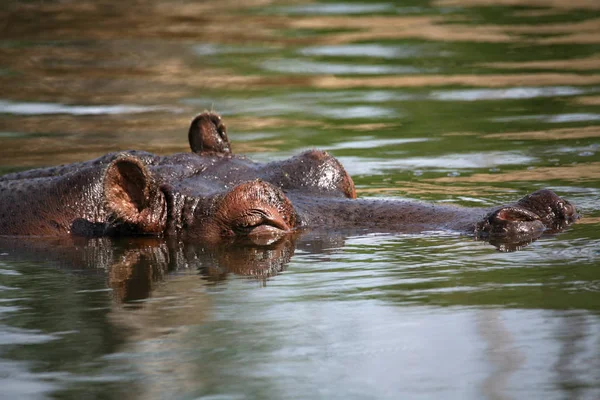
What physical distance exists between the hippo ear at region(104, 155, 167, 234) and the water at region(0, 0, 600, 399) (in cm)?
15

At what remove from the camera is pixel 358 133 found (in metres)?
10.7

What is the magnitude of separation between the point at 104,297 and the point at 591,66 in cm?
906

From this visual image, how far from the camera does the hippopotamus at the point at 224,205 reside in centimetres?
632

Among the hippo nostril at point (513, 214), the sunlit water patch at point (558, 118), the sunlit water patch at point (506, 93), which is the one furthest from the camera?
the sunlit water patch at point (506, 93)

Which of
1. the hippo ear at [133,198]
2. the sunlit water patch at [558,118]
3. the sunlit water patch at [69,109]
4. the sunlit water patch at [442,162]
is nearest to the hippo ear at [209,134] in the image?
the hippo ear at [133,198]

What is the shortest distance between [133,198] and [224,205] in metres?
0.53

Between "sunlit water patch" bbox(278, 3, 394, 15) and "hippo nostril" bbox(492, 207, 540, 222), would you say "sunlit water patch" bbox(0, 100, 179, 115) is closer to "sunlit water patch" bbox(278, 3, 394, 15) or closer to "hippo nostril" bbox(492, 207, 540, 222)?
"sunlit water patch" bbox(278, 3, 394, 15)

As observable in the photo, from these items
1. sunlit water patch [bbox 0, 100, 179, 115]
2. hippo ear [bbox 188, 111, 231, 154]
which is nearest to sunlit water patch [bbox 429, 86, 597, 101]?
sunlit water patch [bbox 0, 100, 179, 115]

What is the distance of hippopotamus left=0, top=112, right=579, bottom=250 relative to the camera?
632 cm

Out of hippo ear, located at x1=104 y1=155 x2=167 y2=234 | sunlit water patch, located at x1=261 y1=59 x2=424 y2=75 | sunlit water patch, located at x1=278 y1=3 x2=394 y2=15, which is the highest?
sunlit water patch, located at x1=278 y1=3 x2=394 y2=15

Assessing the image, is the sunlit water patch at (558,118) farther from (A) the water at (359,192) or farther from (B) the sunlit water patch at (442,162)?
(B) the sunlit water patch at (442,162)

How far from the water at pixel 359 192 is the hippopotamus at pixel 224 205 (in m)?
0.12

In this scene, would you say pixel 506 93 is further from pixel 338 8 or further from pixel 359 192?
pixel 338 8

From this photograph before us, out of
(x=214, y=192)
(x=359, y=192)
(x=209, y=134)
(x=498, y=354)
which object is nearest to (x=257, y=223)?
(x=214, y=192)
